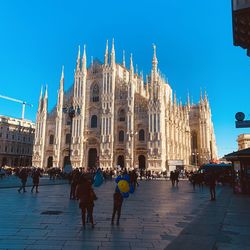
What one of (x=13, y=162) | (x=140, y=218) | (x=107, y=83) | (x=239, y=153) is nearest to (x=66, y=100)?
(x=107, y=83)

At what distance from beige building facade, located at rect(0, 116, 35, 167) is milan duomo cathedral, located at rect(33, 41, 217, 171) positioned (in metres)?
15.2

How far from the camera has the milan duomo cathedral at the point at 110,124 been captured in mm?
44469

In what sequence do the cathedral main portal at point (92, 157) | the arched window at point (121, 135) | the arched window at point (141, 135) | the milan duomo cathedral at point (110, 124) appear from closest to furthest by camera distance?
the milan duomo cathedral at point (110, 124) < the arched window at point (141, 135) < the arched window at point (121, 135) < the cathedral main portal at point (92, 157)

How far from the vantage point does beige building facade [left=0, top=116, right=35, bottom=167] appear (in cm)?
6241

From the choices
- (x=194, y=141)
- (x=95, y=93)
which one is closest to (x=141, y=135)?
(x=95, y=93)

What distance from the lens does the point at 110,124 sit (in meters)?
47.7

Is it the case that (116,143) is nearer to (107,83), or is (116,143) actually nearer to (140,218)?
(107,83)

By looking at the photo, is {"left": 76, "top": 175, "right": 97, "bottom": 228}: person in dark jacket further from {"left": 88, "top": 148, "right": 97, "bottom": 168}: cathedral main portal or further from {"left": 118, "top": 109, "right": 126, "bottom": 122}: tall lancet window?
{"left": 88, "top": 148, "right": 97, "bottom": 168}: cathedral main portal

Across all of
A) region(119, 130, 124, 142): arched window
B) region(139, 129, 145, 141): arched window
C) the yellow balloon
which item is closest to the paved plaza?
the yellow balloon

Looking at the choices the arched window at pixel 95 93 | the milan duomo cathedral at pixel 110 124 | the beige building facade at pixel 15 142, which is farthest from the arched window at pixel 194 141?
the beige building facade at pixel 15 142

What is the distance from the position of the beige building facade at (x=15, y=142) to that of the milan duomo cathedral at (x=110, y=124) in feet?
50.0

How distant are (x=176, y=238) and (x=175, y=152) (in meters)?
47.8

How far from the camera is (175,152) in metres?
52.4

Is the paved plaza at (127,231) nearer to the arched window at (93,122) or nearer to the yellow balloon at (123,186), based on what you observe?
the yellow balloon at (123,186)
